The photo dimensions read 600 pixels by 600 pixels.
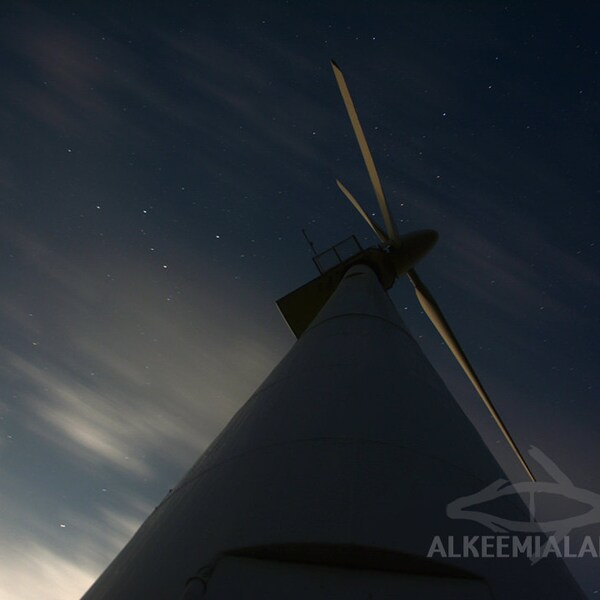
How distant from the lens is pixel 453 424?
4.20 m

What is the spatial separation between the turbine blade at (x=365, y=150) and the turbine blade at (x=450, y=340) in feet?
9.64

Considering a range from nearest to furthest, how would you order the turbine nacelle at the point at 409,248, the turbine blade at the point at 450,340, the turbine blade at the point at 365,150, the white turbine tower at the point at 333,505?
the white turbine tower at the point at 333,505 → the turbine blade at the point at 365,150 → the turbine blade at the point at 450,340 → the turbine nacelle at the point at 409,248

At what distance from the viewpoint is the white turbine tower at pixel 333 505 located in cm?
256

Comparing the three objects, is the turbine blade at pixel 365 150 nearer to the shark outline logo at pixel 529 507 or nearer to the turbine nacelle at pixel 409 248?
the turbine nacelle at pixel 409 248

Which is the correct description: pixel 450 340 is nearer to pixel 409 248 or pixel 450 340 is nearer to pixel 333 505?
pixel 409 248

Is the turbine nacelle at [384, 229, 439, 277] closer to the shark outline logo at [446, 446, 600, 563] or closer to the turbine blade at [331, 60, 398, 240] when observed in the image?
the turbine blade at [331, 60, 398, 240]

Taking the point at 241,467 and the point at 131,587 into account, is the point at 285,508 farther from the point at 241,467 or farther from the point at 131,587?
the point at 131,587

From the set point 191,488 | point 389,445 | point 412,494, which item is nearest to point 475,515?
point 412,494

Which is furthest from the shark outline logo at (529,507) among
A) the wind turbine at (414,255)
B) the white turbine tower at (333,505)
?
the wind turbine at (414,255)

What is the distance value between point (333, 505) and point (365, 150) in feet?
36.4

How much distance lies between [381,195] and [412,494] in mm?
11013

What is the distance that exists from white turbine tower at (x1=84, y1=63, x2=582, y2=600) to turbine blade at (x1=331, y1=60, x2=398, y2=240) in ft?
28.6

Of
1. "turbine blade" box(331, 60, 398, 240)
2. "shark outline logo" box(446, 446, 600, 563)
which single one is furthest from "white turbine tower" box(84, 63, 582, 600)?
"turbine blade" box(331, 60, 398, 240)

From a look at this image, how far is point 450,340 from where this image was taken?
1516cm
